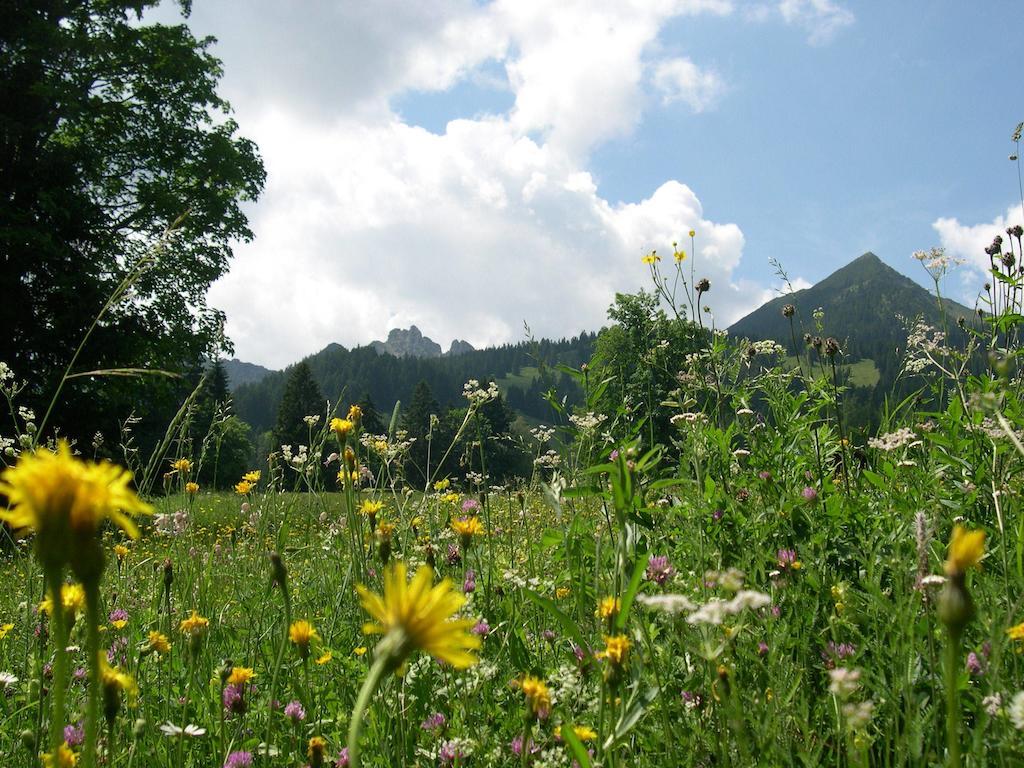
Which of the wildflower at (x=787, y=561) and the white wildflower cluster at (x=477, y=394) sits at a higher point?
the white wildflower cluster at (x=477, y=394)

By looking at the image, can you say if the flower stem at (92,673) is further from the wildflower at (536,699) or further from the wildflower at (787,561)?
the wildflower at (787,561)

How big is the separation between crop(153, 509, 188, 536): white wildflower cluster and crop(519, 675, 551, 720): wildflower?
1.83 m

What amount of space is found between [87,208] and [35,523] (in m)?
14.8

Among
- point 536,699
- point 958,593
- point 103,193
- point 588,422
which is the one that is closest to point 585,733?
point 536,699

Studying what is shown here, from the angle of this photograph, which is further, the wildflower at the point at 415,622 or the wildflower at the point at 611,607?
the wildflower at the point at 611,607

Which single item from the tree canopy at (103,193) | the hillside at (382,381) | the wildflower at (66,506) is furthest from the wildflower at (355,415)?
the hillside at (382,381)

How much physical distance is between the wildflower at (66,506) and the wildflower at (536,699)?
80cm

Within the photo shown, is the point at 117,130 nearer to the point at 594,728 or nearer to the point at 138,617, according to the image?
the point at 138,617

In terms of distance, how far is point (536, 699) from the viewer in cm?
127

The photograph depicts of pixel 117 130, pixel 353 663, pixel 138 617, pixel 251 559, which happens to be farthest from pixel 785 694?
pixel 117 130

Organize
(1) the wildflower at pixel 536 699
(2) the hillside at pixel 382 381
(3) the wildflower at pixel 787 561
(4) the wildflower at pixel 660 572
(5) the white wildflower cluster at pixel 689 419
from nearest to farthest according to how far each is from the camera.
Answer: (1) the wildflower at pixel 536 699 → (4) the wildflower at pixel 660 572 → (3) the wildflower at pixel 787 561 → (5) the white wildflower cluster at pixel 689 419 → (2) the hillside at pixel 382 381

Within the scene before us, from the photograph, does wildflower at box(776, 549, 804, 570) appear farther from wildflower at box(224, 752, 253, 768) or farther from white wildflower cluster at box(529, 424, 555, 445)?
wildflower at box(224, 752, 253, 768)

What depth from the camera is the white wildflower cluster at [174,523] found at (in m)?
2.67

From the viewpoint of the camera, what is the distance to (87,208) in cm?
1289
